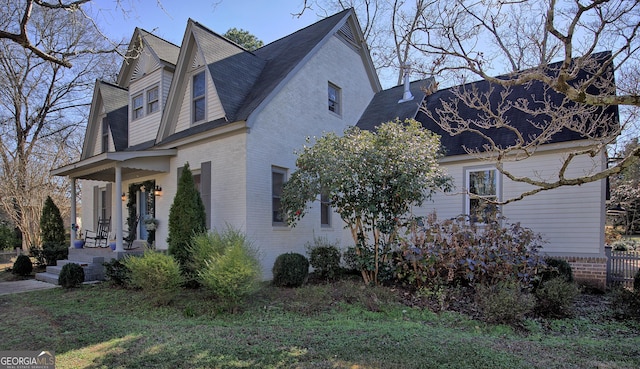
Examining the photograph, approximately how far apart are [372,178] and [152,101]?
28.4 feet


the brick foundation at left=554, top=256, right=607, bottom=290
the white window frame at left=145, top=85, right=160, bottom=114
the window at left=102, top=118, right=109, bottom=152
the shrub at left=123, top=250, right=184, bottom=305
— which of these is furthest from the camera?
the window at left=102, top=118, right=109, bottom=152

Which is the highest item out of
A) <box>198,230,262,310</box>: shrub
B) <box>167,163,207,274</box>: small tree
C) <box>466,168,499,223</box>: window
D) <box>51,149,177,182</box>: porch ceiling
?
<box>51,149,177,182</box>: porch ceiling

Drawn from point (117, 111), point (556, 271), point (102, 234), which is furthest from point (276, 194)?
point (117, 111)

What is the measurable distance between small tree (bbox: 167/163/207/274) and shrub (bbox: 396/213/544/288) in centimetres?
471

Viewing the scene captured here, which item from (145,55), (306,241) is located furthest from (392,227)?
(145,55)

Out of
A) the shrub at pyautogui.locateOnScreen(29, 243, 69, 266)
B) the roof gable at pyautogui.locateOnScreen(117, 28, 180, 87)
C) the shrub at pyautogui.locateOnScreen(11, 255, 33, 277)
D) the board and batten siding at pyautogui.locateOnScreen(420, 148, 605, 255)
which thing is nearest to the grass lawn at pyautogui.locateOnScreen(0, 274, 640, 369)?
the board and batten siding at pyautogui.locateOnScreen(420, 148, 605, 255)

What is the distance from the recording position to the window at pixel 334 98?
12836 mm

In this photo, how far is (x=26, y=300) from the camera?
765 centimetres

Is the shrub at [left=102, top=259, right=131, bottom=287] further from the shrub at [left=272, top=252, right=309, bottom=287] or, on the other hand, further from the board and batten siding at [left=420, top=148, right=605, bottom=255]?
the board and batten siding at [left=420, top=148, right=605, bottom=255]

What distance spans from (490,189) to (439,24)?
5501 mm

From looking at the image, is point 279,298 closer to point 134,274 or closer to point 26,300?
point 134,274

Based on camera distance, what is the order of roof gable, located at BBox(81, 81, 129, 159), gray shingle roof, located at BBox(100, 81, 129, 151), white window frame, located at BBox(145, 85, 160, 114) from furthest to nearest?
roof gable, located at BBox(81, 81, 129, 159) → gray shingle roof, located at BBox(100, 81, 129, 151) → white window frame, located at BBox(145, 85, 160, 114)

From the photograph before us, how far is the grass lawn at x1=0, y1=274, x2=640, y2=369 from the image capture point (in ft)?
13.6

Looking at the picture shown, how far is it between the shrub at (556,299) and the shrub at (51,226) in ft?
47.4
